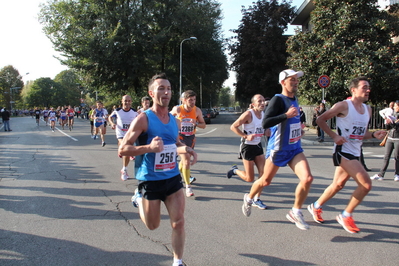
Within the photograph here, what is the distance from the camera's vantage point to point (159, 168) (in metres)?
3.11

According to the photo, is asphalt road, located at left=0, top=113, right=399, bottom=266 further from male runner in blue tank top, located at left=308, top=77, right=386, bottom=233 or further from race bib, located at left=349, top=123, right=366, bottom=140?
race bib, located at left=349, top=123, right=366, bottom=140

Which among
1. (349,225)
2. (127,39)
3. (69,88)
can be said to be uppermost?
(69,88)

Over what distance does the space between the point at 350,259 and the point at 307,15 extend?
31510mm

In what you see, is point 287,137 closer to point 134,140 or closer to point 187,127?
point 134,140

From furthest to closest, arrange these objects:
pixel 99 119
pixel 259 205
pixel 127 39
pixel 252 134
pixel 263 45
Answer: pixel 263 45 < pixel 127 39 < pixel 99 119 < pixel 252 134 < pixel 259 205

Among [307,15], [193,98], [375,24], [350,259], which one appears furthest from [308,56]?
[350,259]

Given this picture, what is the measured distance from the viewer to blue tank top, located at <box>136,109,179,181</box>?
306 cm

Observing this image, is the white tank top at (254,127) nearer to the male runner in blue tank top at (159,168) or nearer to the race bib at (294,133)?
the race bib at (294,133)

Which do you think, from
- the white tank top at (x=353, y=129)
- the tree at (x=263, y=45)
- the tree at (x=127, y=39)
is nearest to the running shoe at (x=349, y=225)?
the white tank top at (x=353, y=129)

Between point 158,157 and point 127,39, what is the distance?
28015 mm

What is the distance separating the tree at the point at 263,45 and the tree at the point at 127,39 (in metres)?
3.91

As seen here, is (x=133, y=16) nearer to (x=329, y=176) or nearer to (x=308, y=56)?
(x=308, y=56)

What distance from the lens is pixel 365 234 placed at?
402 centimetres

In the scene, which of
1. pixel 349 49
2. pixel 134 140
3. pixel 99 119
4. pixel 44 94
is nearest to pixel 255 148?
pixel 134 140
